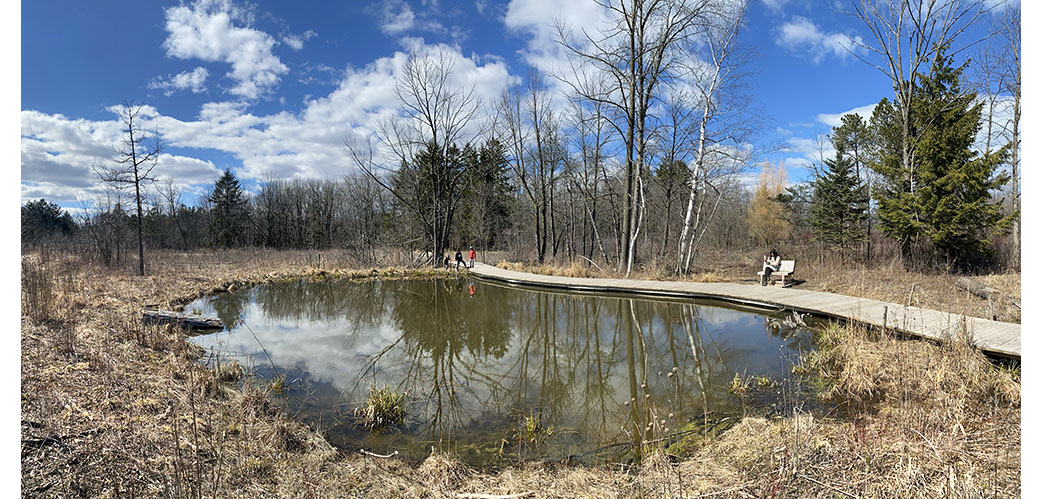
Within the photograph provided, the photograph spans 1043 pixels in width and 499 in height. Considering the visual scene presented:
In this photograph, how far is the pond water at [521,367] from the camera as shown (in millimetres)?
4590

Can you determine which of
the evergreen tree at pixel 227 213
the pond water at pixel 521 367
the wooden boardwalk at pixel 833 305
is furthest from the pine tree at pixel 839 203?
the evergreen tree at pixel 227 213

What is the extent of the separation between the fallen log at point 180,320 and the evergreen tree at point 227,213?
123 ft

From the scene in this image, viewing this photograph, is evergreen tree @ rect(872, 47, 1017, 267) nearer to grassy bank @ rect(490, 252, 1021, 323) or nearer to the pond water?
grassy bank @ rect(490, 252, 1021, 323)

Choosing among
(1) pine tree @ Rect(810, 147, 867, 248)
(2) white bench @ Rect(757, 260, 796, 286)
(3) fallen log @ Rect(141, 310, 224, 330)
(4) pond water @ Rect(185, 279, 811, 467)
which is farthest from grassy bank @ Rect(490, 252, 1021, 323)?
(3) fallen log @ Rect(141, 310, 224, 330)

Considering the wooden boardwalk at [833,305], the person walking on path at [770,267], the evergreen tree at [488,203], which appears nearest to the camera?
the wooden boardwalk at [833,305]

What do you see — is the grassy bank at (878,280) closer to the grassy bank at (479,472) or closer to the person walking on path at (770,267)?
the person walking on path at (770,267)

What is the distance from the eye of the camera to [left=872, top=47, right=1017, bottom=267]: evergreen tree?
13.3 m

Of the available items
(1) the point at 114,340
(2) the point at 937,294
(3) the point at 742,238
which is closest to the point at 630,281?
(2) the point at 937,294

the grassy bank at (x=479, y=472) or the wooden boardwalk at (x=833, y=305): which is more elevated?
the wooden boardwalk at (x=833, y=305)

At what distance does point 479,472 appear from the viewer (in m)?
3.80

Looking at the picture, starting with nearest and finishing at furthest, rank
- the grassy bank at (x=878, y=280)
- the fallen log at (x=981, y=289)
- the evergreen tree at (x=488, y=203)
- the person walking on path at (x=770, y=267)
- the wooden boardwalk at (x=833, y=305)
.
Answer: the wooden boardwalk at (x=833, y=305) < the grassy bank at (x=878, y=280) < the fallen log at (x=981, y=289) < the person walking on path at (x=770, y=267) < the evergreen tree at (x=488, y=203)

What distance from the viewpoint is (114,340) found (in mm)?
6719

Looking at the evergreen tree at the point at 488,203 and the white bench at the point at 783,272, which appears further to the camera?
the evergreen tree at the point at 488,203

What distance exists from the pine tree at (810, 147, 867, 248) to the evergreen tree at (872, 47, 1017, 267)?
7910mm
